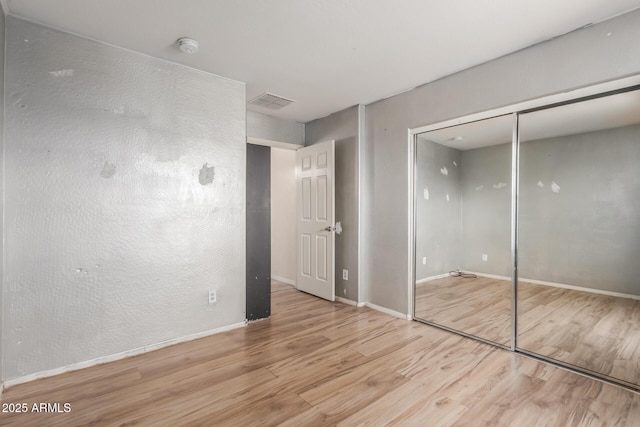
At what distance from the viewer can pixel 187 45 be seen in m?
2.31

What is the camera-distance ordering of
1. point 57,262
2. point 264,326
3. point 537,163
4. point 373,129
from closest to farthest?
point 57,262
point 537,163
point 264,326
point 373,129

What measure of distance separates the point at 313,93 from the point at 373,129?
0.86 metres

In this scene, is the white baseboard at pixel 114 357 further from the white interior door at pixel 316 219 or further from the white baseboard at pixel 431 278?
the white baseboard at pixel 431 278

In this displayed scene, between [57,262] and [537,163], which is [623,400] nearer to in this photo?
[537,163]

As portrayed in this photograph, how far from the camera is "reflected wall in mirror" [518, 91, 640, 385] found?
2143mm

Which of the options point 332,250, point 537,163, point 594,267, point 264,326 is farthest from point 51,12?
point 594,267

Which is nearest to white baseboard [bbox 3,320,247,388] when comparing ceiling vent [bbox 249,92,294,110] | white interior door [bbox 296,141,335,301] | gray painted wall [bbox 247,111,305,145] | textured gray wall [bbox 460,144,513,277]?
white interior door [bbox 296,141,335,301]

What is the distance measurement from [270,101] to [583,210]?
3.23m

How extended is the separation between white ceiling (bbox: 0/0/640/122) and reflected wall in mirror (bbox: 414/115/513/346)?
802mm

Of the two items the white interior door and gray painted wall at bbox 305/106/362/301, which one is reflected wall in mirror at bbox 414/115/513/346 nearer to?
gray painted wall at bbox 305/106/362/301

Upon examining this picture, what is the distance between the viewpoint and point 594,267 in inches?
95.0

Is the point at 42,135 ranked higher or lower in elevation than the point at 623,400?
higher

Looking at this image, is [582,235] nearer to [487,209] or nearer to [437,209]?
[487,209]

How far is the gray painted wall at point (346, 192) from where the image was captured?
3.77m
